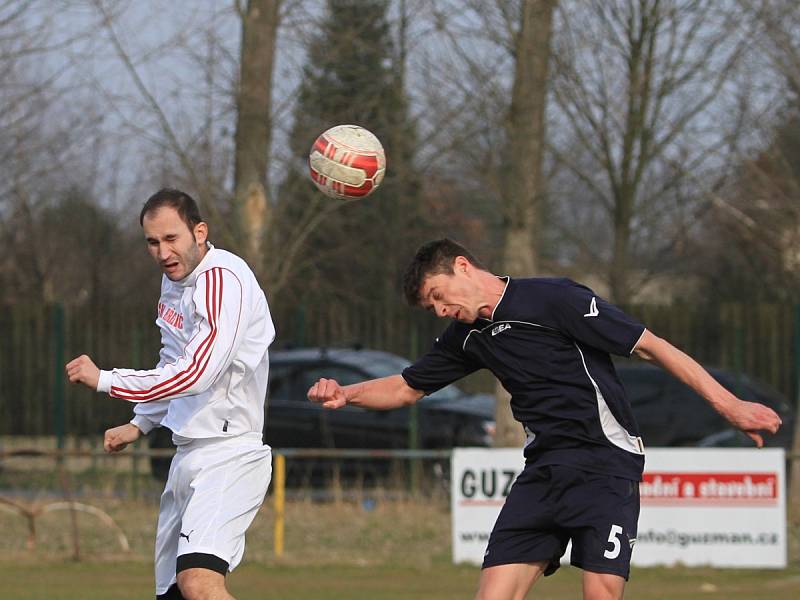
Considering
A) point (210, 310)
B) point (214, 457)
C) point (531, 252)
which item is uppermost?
point (531, 252)

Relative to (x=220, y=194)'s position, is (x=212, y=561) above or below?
below

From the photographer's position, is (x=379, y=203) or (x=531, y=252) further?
(x=379, y=203)

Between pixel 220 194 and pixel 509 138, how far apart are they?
331 centimetres

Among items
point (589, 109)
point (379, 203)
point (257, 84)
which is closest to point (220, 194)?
point (257, 84)

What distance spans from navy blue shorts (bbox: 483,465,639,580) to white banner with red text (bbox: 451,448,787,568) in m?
5.74

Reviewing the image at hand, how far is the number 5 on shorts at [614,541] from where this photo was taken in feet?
18.5

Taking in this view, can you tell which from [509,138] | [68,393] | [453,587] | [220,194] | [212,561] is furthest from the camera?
[68,393]

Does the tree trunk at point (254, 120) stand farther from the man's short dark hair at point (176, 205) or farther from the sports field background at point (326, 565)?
the man's short dark hair at point (176, 205)

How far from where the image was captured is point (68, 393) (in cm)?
1670

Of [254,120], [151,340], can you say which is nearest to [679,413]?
[254,120]

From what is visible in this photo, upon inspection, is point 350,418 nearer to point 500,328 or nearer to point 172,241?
point 500,328

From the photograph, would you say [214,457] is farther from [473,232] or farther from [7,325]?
[473,232]

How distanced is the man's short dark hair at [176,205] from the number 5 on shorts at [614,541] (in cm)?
214

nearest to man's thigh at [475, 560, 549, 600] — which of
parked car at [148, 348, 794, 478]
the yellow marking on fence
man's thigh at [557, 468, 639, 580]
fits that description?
man's thigh at [557, 468, 639, 580]
